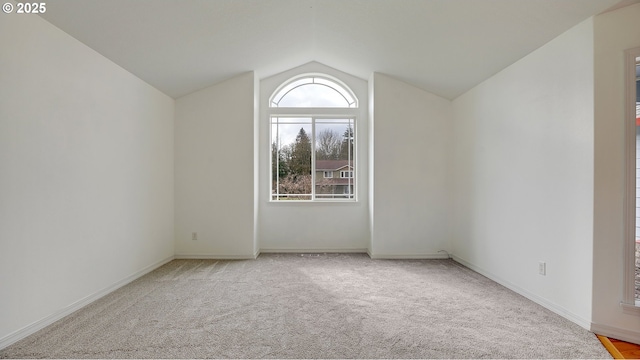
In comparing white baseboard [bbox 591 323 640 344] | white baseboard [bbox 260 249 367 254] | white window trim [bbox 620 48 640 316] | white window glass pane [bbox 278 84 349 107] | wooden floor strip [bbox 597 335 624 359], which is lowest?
white baseboard [bbox 260 249 367 254]

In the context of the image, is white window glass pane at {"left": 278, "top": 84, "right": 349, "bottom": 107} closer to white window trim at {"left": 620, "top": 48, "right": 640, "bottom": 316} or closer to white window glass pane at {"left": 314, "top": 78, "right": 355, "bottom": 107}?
white window glass pane at {"left": 314, "top": 78, "right": 355, "bottom": 107}

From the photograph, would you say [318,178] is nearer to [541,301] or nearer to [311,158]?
[311,158]

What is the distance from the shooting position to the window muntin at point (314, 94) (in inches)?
204

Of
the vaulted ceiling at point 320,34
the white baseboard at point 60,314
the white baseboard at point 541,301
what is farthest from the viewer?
the vaulted ceiling at point 320,34

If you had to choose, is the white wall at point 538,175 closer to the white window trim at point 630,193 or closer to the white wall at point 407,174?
the white window trim at point 630,193

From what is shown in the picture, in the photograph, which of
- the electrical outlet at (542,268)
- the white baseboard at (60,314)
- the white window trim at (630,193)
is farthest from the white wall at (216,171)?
the white window trim at (630,193)

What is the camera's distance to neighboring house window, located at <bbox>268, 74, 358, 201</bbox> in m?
5.14

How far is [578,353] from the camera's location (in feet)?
6.65

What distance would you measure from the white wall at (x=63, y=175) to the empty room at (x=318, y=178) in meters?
0.02

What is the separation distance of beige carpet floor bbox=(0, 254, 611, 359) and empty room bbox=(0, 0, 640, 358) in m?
0.02

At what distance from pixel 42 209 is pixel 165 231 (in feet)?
6.71

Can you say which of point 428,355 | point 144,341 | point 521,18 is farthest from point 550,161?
point 144,341

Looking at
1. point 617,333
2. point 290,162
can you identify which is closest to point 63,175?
point 290,162

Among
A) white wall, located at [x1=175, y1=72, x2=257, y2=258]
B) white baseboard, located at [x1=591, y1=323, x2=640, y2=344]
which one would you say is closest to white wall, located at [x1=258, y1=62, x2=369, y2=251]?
white wall, located at [x1=175, y1=72, x2=257, y2=258]
